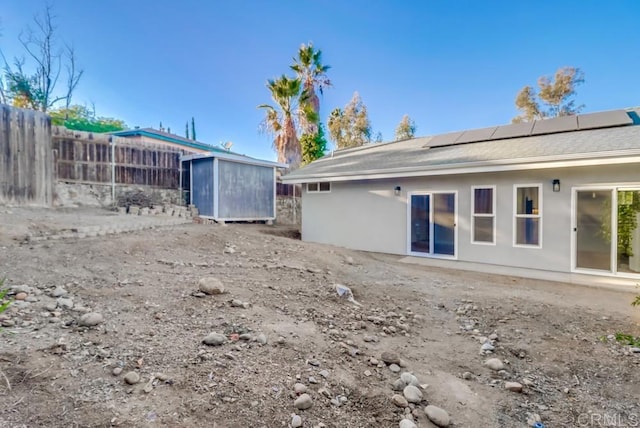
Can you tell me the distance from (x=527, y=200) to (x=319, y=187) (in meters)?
5.99

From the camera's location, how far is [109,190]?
1092cm

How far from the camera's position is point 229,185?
1187 centimetres

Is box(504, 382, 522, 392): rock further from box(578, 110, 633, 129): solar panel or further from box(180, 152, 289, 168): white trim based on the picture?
box(180, 152, 289, 168): white trim

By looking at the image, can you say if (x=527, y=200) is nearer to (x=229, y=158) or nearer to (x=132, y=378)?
(x=132, y=378)

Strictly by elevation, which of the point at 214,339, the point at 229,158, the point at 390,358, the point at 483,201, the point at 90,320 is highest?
the point at 229,158

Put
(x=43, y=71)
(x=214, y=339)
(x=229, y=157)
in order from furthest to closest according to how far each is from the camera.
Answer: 1. (x=43, y=71)
2. (x=229, y=157)
3. (x=214, y=339)

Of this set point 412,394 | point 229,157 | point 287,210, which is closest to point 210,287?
point 412,394

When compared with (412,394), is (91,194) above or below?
above

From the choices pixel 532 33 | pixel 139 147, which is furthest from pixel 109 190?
pixel 532 33

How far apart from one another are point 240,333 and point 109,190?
10390mm

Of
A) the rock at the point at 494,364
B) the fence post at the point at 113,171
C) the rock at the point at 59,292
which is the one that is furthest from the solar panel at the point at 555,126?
the fence post at the point at 113,171

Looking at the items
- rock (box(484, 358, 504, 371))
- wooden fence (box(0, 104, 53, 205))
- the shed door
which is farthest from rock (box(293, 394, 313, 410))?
wooden fence (box(0, 104, 53, 205))

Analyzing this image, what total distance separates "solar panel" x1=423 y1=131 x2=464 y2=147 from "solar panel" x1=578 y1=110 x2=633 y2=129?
3.17 m

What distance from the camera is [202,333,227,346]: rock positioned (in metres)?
2.69
